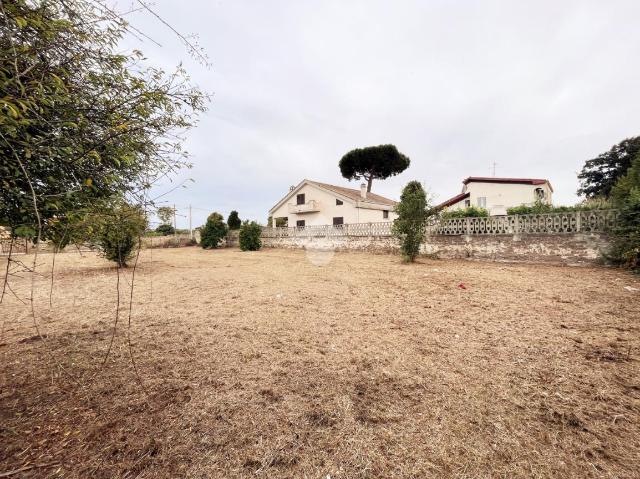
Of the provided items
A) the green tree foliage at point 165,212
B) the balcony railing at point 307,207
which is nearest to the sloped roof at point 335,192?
the balcony railing at point 307,207

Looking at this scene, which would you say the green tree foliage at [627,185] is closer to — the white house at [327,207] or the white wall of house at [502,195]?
the white house at [327,207]

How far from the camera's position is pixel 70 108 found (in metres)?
1.69

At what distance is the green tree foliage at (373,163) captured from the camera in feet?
97.3

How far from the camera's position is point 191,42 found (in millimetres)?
1955

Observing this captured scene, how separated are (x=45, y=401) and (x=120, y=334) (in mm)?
1523

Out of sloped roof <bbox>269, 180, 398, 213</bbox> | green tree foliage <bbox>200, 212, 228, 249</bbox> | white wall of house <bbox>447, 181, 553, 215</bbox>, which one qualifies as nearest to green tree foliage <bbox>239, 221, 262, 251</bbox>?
green tree foliage <bbox>200, 212, 228, 249</bbox>

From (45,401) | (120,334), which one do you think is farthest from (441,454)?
(120,334)

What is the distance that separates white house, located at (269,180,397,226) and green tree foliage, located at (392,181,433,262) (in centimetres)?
1132

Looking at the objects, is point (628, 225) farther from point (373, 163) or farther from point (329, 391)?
point (373, 163)

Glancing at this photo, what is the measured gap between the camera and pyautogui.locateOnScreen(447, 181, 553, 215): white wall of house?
2253cm

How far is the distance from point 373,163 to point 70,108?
101 ft

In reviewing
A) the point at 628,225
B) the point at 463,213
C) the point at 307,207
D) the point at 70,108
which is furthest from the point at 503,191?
the point at 70,108

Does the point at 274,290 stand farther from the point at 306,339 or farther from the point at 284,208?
the point at 284,208

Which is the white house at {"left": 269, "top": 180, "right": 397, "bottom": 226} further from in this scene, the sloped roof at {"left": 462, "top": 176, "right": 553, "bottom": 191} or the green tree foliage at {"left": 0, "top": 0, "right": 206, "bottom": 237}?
the green tree foliage at {"left": 0, "top": 0, "right": 206, "bottom": 237}
